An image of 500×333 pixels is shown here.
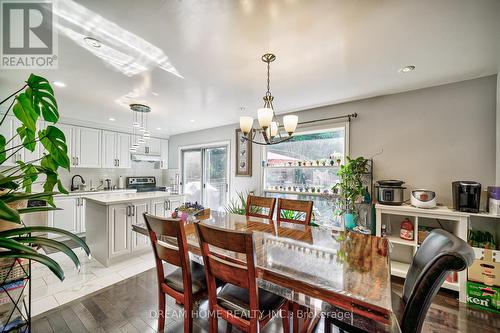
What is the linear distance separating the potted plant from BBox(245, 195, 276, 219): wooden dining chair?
1.18 meters

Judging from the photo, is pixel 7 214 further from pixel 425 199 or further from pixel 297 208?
pixel 425 199

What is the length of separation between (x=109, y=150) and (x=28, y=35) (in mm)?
3707

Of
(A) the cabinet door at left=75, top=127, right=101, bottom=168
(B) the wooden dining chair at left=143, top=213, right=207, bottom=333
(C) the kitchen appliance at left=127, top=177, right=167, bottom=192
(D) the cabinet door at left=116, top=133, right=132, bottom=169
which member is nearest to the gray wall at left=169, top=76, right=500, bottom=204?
(B) the wooden dining chair at left=143, top=213, right=207, bottom=333

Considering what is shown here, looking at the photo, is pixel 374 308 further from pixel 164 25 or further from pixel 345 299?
pixel 164 25

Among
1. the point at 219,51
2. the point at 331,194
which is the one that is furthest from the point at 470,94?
the point at 219,51

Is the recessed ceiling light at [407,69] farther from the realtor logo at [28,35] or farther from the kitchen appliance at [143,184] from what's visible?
the kitchen appliance at [143,184]

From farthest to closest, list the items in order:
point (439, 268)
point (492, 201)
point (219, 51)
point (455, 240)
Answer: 1. point (492, 201)
2. point (219, 51)
3. point (455, 240)
4. point (439, 268)

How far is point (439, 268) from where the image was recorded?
90 cm

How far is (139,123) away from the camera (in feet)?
15.0

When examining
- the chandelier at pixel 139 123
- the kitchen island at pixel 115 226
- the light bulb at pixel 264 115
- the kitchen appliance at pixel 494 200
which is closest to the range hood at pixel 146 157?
the chandelier at pixel 139 123

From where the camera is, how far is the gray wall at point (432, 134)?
2.35m

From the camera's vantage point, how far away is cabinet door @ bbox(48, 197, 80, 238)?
396cm

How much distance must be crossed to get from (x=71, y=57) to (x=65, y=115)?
285 cm

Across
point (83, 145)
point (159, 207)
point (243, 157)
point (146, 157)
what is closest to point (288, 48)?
point (243, 157)
